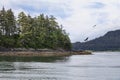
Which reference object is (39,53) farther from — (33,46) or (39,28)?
(39,28)

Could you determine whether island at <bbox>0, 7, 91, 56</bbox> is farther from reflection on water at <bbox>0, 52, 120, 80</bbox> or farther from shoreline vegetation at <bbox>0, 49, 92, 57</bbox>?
reflection on water at <bbox>0, 52, 120, 80</bbox>

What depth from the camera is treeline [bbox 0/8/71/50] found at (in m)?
155

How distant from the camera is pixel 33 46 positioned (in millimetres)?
159125

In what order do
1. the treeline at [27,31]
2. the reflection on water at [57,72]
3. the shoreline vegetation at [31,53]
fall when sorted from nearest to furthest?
the reflection on water at [57,72] → the shoreline vegetation at [31,53] → the treeline at [27,31]

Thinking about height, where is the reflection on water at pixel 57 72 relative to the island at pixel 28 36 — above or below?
below

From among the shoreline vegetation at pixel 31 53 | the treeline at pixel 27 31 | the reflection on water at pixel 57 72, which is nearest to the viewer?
the reflection on water at pixel 57 72

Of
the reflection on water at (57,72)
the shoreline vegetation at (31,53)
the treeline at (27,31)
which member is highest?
the treeline at (27,31)

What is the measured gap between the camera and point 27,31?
531ft

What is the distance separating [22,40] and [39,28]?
15.7 m

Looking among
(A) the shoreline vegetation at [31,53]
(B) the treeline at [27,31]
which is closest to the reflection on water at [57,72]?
(A) the shoreline vegetation at [31,53]

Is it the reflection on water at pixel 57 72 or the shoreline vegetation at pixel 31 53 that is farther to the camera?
the shoreline vegetation at pixel 31 53

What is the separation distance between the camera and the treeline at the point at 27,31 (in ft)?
509

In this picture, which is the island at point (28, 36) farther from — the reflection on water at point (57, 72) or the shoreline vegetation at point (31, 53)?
the reflection on water at point (57, 72)

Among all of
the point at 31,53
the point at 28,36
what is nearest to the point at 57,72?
the point at 31,53
